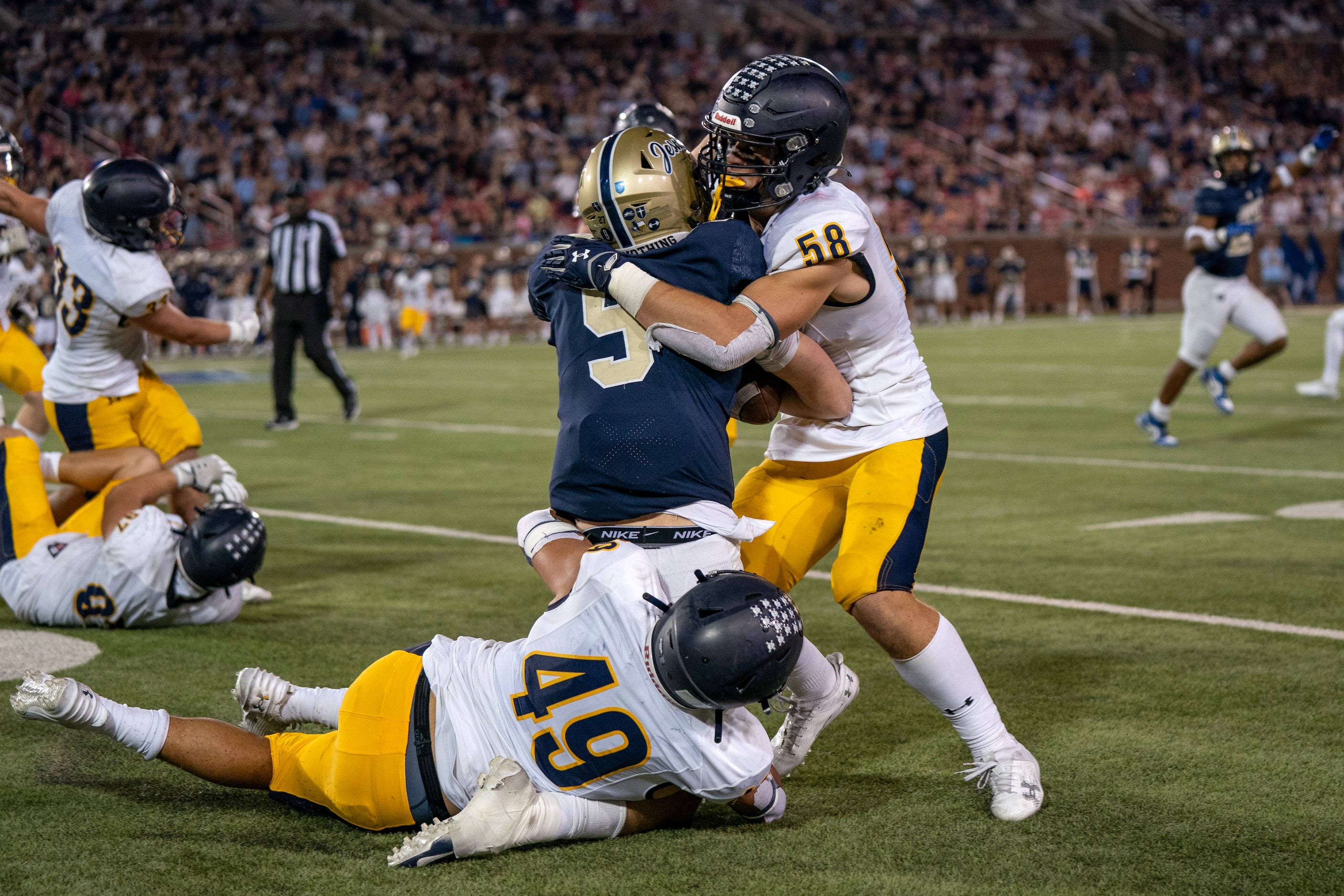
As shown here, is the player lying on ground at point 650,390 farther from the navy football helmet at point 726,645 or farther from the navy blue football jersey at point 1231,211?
the navy blue football jersey at point 1231,211

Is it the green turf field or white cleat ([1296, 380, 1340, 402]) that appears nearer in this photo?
the green turf field

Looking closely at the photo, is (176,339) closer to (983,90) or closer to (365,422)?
(365,422)

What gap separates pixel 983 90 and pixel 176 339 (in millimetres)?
33201

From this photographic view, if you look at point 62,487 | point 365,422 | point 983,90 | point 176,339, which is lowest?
point 365,422

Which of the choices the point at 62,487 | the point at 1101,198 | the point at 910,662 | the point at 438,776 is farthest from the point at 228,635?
the point at 1101,198

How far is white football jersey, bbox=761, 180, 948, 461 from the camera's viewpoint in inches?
142

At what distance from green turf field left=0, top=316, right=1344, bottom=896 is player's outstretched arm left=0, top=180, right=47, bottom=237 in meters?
1.78

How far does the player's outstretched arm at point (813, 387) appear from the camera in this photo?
3438 millimetres

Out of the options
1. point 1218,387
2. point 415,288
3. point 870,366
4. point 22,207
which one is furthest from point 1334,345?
point 415,288

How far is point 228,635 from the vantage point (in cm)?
504

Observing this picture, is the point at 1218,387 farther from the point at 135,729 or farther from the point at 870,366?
the point at 135,729

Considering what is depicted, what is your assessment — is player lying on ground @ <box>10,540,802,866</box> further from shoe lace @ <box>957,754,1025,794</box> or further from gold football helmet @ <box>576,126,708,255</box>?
gold football helmet @ <box>576,126,708,255</box>

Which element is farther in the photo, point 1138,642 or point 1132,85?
point 1132,85

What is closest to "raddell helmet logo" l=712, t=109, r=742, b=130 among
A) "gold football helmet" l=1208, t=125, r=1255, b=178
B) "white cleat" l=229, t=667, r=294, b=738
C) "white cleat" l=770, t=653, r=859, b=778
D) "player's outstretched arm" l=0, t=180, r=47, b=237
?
"white cleat" l=770, t=653, r=859, b=778
